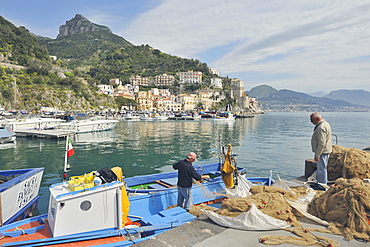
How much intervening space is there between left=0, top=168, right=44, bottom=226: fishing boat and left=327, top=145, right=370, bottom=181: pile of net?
30.5ft

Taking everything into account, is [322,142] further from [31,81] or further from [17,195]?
[31,81]

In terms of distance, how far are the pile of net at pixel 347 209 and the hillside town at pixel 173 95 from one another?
101 meters

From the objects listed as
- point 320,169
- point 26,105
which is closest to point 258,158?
point 320,169

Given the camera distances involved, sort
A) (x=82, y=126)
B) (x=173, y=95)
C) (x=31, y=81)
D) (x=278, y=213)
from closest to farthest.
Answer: (x=278, y=213)
(x=82, y=126)
(x=31, y=81)
(x=173, y=95)

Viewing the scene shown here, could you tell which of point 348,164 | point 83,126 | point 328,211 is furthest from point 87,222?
point 83,126

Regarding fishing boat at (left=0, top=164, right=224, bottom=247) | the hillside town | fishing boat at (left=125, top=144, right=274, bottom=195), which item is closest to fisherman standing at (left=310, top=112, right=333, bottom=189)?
fishing boat at (left=125, top=144, right=274, bottom=195)

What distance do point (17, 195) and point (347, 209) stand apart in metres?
8.38

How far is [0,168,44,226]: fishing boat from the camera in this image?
21.4ft

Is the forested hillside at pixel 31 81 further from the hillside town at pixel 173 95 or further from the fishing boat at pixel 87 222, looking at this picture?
the fishing boat at pixel 87 222

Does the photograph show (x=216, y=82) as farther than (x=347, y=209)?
Yes

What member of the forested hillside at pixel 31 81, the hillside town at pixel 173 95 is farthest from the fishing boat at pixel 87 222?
the hillside town at pixel 173 95

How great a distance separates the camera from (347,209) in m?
4.05

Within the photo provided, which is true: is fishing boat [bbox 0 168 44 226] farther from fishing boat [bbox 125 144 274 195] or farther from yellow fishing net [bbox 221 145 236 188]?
yellow fishing net [bbox 221 145 236 188]

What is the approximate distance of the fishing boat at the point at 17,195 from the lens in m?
6.52
